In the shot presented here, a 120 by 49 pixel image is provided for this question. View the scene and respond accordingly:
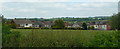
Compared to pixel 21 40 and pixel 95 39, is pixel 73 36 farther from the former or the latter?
pixel 21 40

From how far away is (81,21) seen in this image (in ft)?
18.3

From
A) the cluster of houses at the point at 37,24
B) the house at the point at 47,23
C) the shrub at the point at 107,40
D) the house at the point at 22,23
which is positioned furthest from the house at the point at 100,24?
the house at the point at 22,23

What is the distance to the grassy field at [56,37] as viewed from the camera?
5.38 meters

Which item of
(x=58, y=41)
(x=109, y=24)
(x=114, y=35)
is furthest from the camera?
(x=109, y=24)

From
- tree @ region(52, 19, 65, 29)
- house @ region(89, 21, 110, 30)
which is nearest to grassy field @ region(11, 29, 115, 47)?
tree @ region(52, 19, 65, 29)

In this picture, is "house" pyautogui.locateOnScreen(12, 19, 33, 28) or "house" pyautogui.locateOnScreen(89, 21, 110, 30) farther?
"house" pyautogui.locateOnScreen(89, 21, 110, 30)

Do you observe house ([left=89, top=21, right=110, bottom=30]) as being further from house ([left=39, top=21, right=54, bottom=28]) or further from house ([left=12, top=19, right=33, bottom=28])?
house ([left=12, top=19, right=33, bottom=28])

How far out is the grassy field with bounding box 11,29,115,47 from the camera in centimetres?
538

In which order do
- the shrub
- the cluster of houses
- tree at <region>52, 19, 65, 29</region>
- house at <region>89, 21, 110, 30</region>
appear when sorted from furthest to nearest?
house at <region>89, 21, 110, 30</region>, the cluster of houses, tree at <region>52, 19, 65, 29</region>, the shrub

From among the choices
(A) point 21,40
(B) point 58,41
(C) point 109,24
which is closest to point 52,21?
(B) point 58,41

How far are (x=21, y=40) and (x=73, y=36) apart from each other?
131cm

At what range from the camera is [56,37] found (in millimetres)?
5516

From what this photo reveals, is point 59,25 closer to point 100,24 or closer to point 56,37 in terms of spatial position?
point 56,37

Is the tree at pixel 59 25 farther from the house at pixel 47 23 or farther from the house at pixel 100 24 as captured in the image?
the house at pixel 100 24
